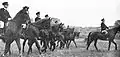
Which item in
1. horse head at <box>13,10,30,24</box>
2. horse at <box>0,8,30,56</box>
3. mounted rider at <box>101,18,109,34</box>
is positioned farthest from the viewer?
mounted rider at <box>101,18,109,34</box>

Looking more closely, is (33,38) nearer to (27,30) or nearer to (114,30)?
(27,30)

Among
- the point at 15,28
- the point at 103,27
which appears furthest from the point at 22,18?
the point at 103,27

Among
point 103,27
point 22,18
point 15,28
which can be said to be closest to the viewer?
point 15,28

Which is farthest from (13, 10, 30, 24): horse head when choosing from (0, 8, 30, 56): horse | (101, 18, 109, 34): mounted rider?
(101, 18, 109, 34): mounted rider

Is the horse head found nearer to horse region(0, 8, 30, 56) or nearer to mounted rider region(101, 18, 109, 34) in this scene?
horse region(0, 8, 30, 56)

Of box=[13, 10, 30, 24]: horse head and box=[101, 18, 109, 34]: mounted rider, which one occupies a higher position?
box=[13, 10, 30, 24]: horse head

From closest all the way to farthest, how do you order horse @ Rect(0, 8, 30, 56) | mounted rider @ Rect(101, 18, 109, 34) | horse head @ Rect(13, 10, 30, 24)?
horse @ Rect(0, 8, 30, 56), horse head @ Rect(13, 10, 30, 24), mounted rider @ Rect(101, 18, 109, 34)

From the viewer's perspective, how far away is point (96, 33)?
1958cm

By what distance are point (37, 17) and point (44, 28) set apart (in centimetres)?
132

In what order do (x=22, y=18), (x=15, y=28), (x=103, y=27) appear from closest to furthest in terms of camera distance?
(x=15, y=28) → (x=22, y=18) → (x=103, y=27)

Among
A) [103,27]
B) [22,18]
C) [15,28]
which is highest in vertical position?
[22,18]

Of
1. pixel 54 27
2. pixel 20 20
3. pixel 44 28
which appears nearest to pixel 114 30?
pixel 54 27

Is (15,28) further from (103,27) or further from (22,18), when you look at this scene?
(103,27)

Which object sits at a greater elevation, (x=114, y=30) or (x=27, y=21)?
(x=27, y=21)
